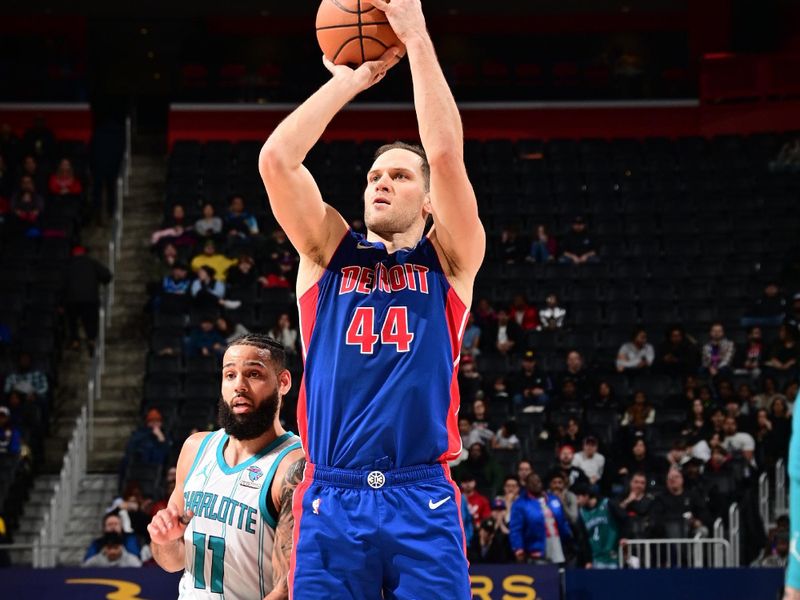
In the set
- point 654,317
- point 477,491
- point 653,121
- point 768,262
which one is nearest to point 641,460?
point 477,491

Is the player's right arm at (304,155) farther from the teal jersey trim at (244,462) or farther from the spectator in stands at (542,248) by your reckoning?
the spectator in stands at (542,248)

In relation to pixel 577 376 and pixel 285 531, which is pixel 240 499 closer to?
pixel 285 531

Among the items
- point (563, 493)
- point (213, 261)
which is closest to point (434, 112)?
point (563, 493)

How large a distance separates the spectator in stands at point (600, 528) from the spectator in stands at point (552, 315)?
4.18 metres

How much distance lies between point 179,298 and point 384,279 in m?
12.2

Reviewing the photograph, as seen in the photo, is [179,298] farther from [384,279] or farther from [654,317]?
[384,279]

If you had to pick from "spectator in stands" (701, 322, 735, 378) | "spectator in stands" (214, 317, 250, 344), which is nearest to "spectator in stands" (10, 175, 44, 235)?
"spectator in stands" (214, 317, 250, 344)

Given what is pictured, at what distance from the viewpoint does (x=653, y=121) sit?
2305 centimetres

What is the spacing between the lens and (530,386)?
587 inches

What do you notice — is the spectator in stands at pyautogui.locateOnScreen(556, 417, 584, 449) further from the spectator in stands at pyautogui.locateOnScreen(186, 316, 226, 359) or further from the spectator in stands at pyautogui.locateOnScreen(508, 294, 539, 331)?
the spectator in stands at pyautogui.locateOnScreen(186, 316, 226, 359)

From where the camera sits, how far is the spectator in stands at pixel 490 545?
11.7 meters

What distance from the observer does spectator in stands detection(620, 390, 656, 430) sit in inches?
564

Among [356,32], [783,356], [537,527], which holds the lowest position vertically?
[537,527]

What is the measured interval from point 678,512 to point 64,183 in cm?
1059
